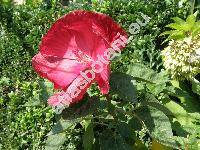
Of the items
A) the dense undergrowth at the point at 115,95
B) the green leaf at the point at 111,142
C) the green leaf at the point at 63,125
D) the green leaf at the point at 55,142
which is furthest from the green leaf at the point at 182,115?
the green leaf at the point at 63,125

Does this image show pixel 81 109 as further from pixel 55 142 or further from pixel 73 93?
pixel 55 142

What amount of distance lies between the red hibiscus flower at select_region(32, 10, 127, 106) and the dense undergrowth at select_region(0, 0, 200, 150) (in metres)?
0.15

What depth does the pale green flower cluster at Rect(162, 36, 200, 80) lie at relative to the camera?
3.20 m

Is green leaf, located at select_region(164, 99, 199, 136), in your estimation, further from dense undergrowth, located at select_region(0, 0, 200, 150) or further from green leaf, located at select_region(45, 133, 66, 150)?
green leaf, located at select_region(45, 133, 66, 150)

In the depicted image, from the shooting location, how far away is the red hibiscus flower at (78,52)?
1748 mm

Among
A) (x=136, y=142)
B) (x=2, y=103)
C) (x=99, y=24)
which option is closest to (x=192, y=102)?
(x=136, y=142)

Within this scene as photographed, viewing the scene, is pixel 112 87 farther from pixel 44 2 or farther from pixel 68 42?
pixel 44 2

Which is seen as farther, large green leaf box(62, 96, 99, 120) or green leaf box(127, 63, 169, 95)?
green leaf box(127, 63, 169, 95)

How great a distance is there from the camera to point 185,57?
3.20 m

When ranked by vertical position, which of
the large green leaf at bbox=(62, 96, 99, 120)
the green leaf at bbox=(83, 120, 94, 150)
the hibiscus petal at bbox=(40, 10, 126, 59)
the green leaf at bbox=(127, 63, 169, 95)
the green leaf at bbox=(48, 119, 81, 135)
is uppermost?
→ the hibiscus petal at bbox=(40, 10, 126, 59)

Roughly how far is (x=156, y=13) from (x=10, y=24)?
1416 millimetres

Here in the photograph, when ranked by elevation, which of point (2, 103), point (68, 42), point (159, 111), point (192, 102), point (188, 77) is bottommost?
→ point (2, 103)

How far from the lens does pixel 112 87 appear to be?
6.35 ft

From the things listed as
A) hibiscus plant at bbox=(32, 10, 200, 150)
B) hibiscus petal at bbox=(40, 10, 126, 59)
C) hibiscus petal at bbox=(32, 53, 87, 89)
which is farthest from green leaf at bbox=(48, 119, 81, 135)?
hibiscus petal at bbox=(40, 10, 126, 59)
